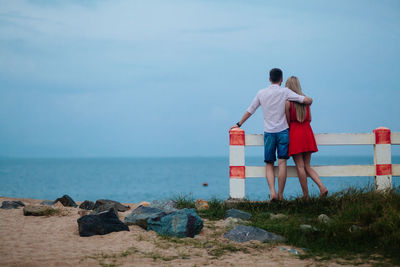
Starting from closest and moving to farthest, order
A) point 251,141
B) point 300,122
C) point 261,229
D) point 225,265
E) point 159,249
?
point 225,265 < point 159,249 < point 261,229 < point 300,122 < point 251,141

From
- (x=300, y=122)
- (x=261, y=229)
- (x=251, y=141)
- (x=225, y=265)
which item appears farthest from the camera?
(x=251, y=141)

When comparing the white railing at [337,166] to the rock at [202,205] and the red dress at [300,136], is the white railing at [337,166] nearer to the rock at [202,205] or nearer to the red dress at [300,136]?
the rock at [202,205]

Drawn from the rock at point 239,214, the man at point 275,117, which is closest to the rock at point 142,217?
the rock at point 239,214

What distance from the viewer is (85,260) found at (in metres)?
4.92

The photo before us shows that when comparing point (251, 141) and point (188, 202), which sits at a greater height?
point (251, 141)

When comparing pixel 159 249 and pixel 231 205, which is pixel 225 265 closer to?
pixel 159 249

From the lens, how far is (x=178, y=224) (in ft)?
20.3

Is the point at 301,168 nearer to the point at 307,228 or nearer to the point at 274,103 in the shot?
the point at 274,103

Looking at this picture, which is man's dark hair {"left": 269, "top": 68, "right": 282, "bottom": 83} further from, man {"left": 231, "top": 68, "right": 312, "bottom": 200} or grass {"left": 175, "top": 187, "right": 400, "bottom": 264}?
grass {"left": 175, "top": 187, "right": 400, "bottom": 264}

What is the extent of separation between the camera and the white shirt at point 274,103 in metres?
7.57

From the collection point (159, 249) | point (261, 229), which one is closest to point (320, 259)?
A: point (261, 229)

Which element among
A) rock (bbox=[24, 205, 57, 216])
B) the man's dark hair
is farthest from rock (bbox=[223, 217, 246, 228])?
rock (bbox=[24, 205, 57, 216])

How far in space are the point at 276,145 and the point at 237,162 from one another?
88 centimetres

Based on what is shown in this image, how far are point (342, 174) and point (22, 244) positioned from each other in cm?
611
